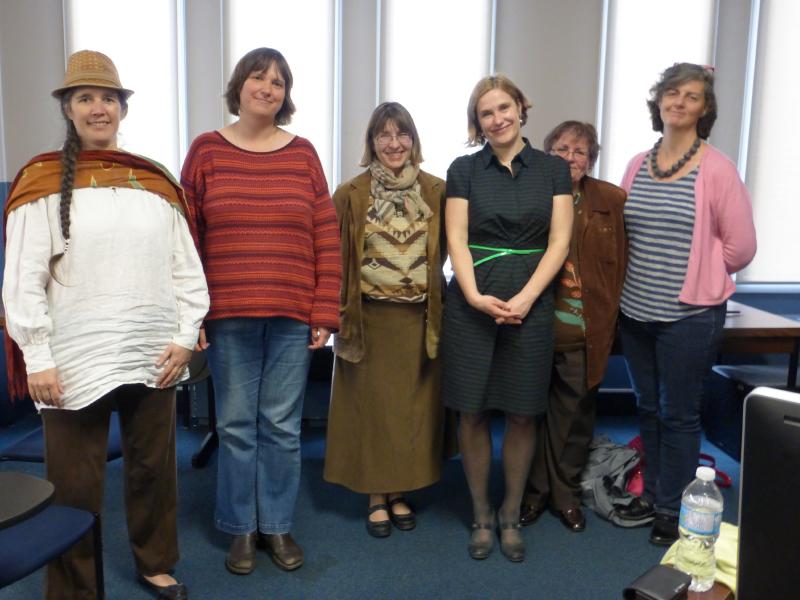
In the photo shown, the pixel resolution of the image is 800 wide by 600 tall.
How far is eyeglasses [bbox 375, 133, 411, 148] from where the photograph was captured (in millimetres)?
2332

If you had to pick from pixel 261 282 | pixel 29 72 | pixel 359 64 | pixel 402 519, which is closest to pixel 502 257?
pixel 261 282

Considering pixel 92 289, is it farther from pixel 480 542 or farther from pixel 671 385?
pixel 671 385

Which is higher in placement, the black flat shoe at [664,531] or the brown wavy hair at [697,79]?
the brown wavy hair at [697,79]

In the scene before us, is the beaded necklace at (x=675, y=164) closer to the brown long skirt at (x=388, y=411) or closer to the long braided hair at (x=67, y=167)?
the brown long skirt at (x=388, y=411)

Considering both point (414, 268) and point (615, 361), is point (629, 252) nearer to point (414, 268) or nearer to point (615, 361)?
point (414, 268)

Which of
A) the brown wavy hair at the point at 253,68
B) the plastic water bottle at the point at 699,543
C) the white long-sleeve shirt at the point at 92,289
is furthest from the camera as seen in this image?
the brown wavy hair at the point at 253,68

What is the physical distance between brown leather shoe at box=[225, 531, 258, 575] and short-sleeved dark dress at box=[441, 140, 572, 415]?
779mm

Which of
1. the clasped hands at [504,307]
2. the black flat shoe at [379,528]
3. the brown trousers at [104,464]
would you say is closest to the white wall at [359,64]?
the clasped hands at [504,307]

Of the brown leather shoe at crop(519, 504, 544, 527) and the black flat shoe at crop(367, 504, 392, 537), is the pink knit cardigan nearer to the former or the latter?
the brown leather shoe at crop(519, 504, 544, 527)

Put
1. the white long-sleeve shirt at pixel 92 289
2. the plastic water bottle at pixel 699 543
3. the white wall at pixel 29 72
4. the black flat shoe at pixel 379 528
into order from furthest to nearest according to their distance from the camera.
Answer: the white wall at pixel 29 72 < the black flat shoe at pixel 379 528 < the white long-sleeve shirt at pixel 92 289 < the plastic water bottle at pixel 699 543

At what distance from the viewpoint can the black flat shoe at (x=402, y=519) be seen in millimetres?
2555

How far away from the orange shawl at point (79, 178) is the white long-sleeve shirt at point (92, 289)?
0.07 ft

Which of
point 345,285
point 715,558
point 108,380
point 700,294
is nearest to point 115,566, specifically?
point 108,380

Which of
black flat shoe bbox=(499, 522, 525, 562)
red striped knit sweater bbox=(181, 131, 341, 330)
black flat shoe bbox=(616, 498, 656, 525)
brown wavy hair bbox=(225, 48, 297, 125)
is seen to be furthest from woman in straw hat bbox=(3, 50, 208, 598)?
black flat shoe bbox=(616, 498, 656, 525)
